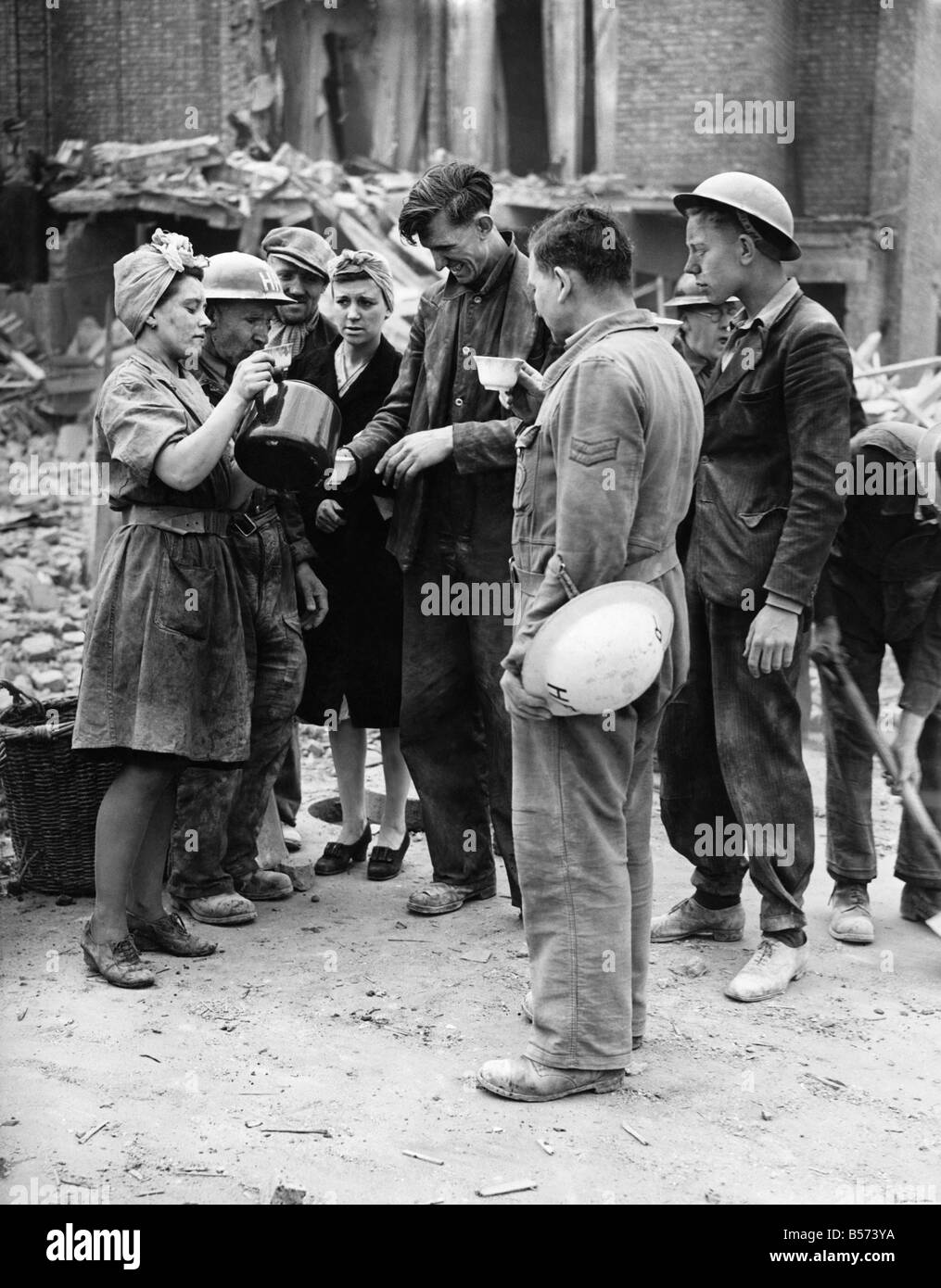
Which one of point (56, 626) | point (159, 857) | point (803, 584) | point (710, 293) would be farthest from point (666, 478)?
point (56, 626)

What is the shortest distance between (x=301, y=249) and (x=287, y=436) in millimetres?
1374

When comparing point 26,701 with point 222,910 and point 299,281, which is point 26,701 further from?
point 299,281

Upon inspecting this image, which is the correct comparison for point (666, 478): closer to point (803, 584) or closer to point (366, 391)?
point (803, 584)

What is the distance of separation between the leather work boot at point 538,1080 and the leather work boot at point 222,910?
1.60 metres

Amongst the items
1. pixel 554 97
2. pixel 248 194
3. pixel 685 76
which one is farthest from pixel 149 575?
pixel 554 97

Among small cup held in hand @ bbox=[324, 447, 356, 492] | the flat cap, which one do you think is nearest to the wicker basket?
small cup held in hand @ bbox=[324, 447, 356, 492]

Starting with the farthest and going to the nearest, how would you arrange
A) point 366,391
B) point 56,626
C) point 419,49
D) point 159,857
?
1. point 419,49
2. point 56,626
3. point 366,391
4. point 159,857

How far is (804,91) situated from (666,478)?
1653cm

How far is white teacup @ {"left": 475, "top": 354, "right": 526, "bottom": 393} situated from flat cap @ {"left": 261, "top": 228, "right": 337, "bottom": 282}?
1.66 metres

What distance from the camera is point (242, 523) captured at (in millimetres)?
5043

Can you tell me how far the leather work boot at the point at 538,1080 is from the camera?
3.72 m

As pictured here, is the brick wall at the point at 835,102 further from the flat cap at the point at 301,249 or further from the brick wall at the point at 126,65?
the flat cap at the point at 301,249

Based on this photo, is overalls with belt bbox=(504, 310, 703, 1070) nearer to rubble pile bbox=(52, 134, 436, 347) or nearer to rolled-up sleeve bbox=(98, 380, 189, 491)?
rolled-up sleeve bbox=(98, 380, 189, 491)

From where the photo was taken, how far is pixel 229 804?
5.22 meters
